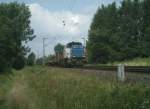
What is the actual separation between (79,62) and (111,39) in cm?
4114

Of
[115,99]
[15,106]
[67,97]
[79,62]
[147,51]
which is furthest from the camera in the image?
[147,51]

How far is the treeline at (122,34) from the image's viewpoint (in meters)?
92.4

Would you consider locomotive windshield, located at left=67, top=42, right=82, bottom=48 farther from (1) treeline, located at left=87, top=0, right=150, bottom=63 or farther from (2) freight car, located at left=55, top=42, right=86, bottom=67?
(1) treeline, located at left=87, top=0, right=150, bottom=63

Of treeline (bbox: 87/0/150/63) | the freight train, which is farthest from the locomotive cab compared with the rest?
treeline (bbox: 87/0/150/63)

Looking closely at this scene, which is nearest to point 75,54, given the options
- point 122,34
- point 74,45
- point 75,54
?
point 75,54

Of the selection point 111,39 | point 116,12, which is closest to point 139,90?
point 111,39

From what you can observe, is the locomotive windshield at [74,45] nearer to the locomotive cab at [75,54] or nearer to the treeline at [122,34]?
the locomotive cab at [75,54]

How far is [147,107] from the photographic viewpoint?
1261 centimetres

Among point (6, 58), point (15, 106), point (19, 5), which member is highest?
point (19, 5)

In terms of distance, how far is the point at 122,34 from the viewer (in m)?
102

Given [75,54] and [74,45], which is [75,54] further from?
[74,45]

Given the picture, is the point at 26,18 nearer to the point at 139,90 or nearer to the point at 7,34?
the point at 7,34

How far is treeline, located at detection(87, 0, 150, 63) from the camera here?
303ft

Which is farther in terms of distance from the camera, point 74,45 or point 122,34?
point 122,34
